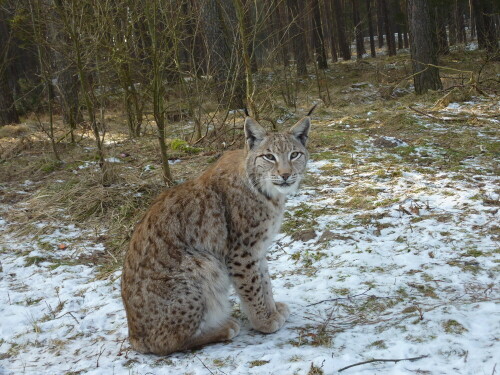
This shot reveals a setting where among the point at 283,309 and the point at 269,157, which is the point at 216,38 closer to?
the point at 269,157

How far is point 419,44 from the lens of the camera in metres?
14.7

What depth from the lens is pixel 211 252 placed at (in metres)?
4.16

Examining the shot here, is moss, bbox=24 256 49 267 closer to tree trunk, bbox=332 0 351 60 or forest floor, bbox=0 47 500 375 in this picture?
forest floor, bbox=0 47 500 375

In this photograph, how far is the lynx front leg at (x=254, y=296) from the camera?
416 centimetres

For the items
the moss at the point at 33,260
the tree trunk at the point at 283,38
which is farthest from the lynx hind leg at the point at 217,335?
the tree trunk at the point at 283,38

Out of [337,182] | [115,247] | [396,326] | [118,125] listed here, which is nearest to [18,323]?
[115,247]

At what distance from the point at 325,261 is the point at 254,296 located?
145 centimetres

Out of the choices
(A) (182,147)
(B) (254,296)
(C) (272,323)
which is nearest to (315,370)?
(C) (272,323)

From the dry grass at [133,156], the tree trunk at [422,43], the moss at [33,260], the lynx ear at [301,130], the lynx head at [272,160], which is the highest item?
the tree trunk at [422,43]

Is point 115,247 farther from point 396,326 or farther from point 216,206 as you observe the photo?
point 396,326

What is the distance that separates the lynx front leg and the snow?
0.11m

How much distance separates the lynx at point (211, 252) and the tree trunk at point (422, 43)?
11.7 metres

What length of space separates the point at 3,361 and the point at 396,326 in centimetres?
341

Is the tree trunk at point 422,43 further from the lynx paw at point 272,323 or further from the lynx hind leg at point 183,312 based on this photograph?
the lynx hind leg at point 183,312
